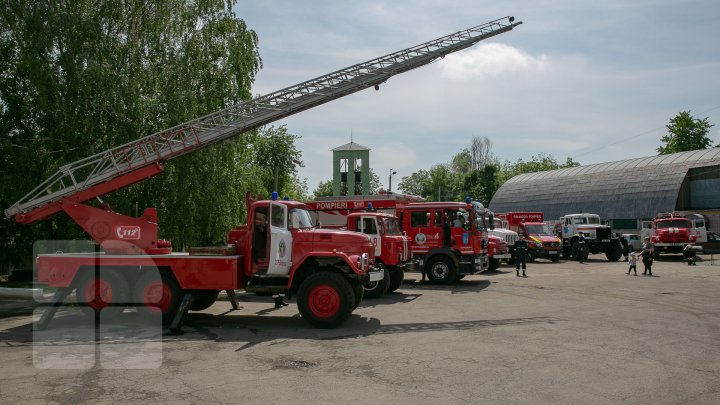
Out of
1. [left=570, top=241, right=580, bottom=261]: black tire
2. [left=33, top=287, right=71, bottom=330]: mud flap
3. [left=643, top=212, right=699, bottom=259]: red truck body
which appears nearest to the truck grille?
[left=570, top=241, right=580, bottom=261]: black tire

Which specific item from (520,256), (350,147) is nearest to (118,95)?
(520,256)

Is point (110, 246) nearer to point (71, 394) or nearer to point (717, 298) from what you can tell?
point (71, 394)

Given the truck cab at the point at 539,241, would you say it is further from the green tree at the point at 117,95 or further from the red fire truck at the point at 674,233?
the green tree at the point at 117,95

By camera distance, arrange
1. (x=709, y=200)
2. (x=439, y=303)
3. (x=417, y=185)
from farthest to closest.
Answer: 1. (x=417, y=185)
2. (x=709, y=200)
3. (x=439, y=303)

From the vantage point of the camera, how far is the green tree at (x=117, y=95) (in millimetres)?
17484

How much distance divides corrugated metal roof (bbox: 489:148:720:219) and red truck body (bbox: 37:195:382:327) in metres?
47.6

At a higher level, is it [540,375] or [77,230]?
[77,230]

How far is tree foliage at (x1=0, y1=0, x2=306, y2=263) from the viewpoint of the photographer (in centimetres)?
1750

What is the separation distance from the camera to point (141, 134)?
18.4 metres

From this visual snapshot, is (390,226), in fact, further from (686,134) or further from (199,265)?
(686,134)

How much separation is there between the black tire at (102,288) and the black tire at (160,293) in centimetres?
33

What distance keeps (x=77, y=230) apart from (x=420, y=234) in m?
11.5

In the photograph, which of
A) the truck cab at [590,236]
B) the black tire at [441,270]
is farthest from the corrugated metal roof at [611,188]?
the black tire at [441,270]

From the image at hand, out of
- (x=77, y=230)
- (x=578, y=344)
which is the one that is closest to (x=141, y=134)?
(x=77, y=230)
